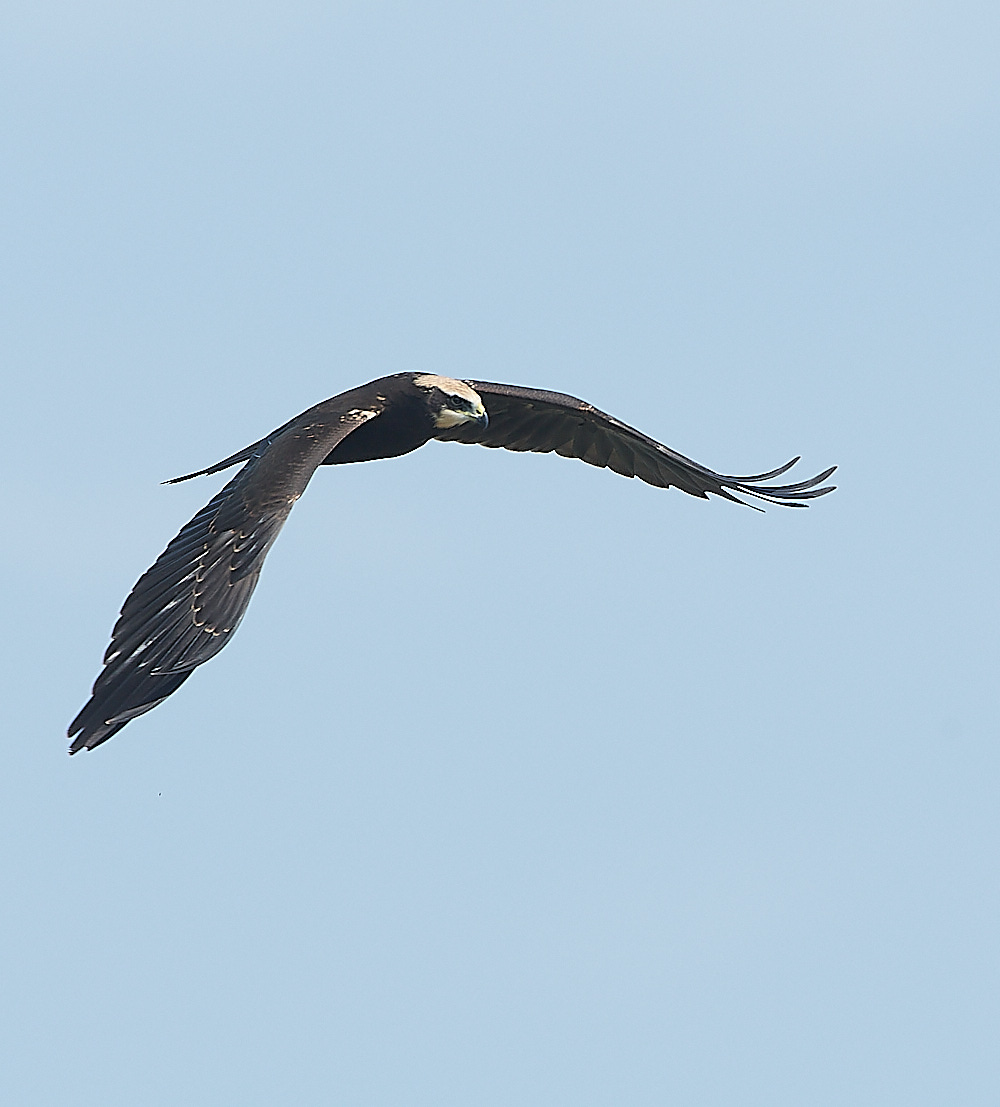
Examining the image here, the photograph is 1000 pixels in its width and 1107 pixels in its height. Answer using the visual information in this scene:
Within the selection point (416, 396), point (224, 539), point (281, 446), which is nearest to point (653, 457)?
point (416, 396)

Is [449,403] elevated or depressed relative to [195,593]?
elevated

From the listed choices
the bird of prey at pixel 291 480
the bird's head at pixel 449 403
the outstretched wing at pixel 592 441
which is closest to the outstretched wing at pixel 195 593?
the bird of prey at pixel 291 480

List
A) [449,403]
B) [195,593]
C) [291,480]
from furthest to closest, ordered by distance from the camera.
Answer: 1. [449,403]
2. [291,480]
3. [195,593]

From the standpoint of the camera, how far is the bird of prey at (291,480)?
9.92m

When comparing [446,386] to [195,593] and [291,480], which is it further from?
[195,593]

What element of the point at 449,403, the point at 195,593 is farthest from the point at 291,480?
the point at 449,403

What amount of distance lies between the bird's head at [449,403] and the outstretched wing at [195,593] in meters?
1.56

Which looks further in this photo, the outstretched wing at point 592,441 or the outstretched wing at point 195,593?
the outstretched wing at point 592,441

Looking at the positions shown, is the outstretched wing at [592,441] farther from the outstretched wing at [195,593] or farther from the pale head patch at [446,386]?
the outstretched wing at [195,593]

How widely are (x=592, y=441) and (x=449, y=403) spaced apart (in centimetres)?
191

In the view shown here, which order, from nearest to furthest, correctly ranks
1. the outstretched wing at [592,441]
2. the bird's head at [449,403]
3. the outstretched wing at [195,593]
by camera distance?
1. the outstretched wing at [195,593]
2. the bird's head at [449,403]
3. the outstretched wing at [592,441]

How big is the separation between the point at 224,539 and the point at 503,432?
439cm

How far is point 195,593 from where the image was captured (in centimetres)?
1030

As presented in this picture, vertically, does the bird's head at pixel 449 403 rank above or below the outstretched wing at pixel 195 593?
above
